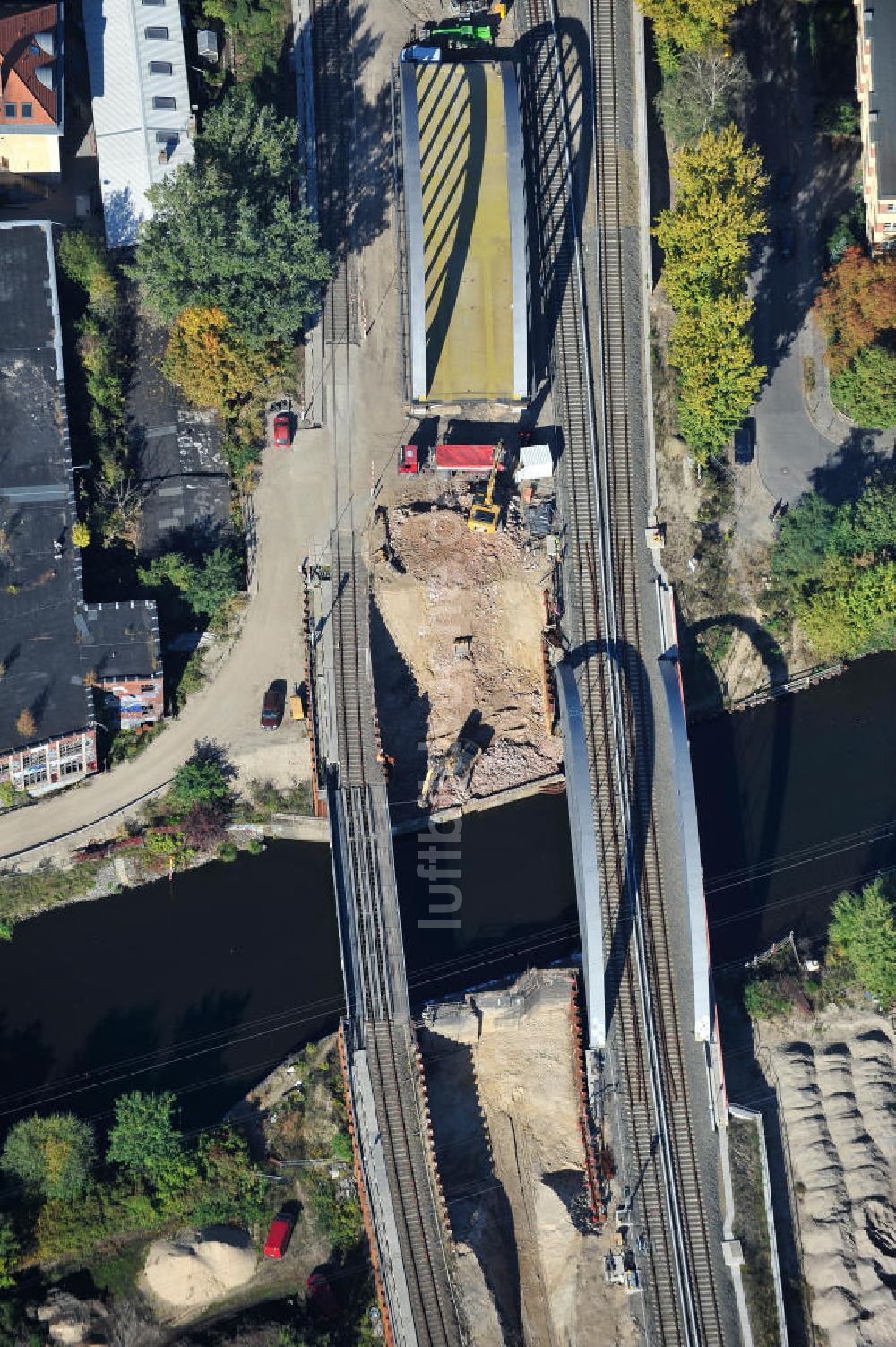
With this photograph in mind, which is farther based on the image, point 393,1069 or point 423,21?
point 423,21

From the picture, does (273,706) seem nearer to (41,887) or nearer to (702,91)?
(41,887)

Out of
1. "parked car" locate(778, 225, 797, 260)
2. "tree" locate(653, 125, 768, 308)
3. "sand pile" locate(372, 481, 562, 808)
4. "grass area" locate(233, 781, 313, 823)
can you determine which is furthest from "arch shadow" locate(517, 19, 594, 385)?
"grass area" locate(233, 781, 313, 823)

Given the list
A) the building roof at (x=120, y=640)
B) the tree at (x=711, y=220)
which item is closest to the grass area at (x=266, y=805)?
the building roof at (x=120, y=640)

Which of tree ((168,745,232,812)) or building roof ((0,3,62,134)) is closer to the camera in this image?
building roof ((0,3,62,134))

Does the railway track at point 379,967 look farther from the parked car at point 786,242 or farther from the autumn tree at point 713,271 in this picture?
the parked car at point 786,242

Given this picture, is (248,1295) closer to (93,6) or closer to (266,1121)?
(266,1121)

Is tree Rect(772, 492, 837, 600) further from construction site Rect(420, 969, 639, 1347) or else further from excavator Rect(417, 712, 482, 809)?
construction site Rect(420, 969, 639, 1347)

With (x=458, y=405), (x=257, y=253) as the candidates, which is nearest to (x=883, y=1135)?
(x=458, y=405)
